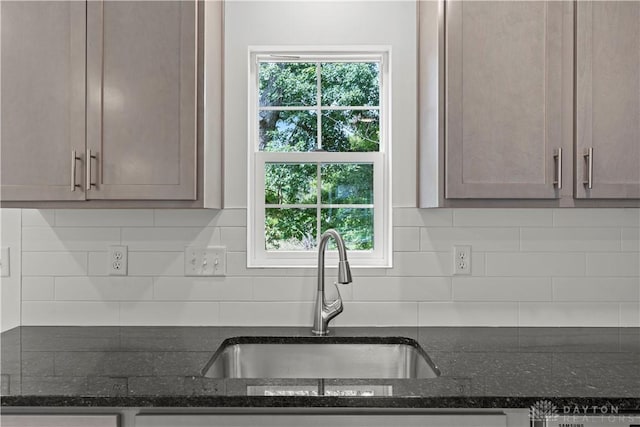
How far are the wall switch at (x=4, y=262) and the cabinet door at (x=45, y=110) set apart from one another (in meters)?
0.45

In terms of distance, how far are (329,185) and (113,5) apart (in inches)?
41.1

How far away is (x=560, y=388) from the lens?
1228 mm

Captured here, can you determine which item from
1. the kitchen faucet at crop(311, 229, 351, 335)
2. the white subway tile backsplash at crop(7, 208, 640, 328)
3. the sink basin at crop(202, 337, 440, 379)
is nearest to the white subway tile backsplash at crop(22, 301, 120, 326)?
the white subway tile backsplash at crop(7, 208, 640, 328)

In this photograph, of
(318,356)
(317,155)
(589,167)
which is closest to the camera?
(589,167)

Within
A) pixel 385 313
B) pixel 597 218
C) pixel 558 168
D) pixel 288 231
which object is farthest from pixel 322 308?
pixel 597 218

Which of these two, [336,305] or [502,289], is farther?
[502,289]

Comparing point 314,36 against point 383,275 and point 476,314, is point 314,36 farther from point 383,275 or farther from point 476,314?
point 476,314

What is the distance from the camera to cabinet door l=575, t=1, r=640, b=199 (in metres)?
1.61

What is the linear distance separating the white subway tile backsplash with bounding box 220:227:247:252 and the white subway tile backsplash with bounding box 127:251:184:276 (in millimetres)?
182

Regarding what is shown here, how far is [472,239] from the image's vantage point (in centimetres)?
197

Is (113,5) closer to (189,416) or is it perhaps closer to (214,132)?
(214,132)

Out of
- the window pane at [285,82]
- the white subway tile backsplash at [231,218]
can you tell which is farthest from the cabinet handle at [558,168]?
the white subway tile backsplash at [231,218]

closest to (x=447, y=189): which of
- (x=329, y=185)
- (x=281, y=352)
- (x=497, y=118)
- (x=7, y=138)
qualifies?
(x=497, y=118)

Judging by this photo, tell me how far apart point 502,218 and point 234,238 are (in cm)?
109
